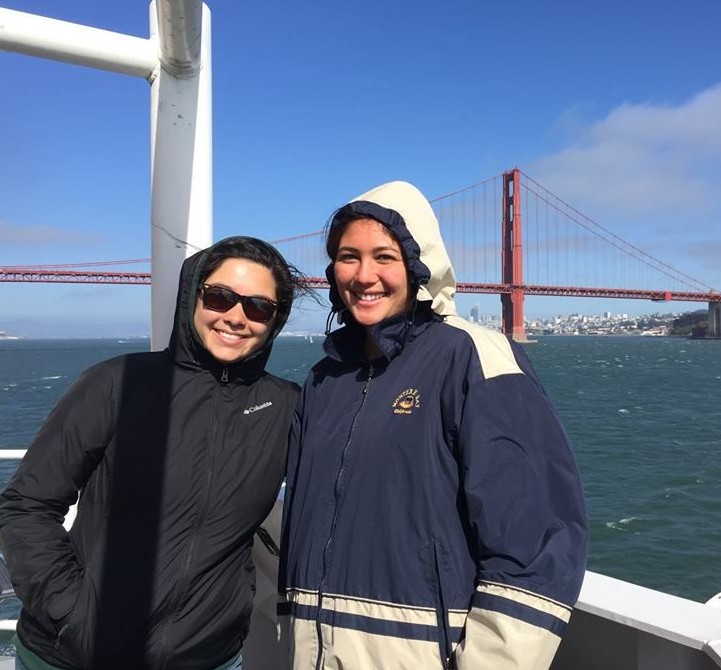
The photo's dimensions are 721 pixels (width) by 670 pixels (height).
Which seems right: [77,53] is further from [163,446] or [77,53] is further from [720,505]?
[720,505]

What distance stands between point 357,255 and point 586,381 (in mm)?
30537

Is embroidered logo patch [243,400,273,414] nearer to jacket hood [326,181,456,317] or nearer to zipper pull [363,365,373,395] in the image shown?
zipper pull [363,365,373,395]

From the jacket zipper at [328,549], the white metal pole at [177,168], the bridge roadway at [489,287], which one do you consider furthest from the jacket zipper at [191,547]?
the bridge roadway at [489,287]

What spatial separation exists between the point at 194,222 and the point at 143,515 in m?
0.92

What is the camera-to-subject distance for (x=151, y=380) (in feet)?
4.00

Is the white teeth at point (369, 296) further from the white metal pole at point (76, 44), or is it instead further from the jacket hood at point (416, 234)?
the white metal pole at point (76, 44)

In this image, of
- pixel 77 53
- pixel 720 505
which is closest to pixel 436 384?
pixel 77 53

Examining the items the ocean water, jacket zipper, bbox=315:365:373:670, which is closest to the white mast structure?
jacket zipper, bbox=315:365:373:670

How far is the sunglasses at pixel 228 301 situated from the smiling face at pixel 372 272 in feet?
0.73

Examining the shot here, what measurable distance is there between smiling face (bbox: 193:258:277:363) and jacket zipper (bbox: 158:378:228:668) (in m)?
0.12

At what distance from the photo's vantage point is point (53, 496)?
3.62ft

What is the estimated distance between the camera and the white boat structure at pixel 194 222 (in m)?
1.31

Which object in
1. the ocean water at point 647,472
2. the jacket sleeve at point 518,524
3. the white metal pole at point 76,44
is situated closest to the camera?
the jacket sleeve at point 518,524

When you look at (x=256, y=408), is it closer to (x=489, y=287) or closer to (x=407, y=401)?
(x=407, y=401)
